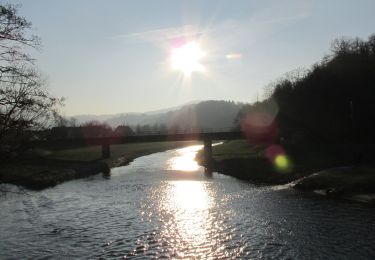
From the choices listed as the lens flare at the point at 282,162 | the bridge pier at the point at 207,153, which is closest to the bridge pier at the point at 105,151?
the bridge pier at the point at 207,153

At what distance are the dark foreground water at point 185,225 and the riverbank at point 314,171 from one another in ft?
12.1

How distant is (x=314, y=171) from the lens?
6131 centimetres

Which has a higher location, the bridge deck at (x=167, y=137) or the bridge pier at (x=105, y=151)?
the bridge deck at (x=167, y=137)

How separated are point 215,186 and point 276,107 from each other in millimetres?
58762

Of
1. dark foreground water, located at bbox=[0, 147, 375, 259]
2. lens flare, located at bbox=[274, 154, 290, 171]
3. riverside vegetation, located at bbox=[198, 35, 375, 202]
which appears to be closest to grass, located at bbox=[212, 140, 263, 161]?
riverside vegetation, located at bbox=[198, 35, 375, 202]

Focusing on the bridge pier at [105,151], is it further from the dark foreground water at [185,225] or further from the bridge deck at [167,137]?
the dark foreground water at [185,225]

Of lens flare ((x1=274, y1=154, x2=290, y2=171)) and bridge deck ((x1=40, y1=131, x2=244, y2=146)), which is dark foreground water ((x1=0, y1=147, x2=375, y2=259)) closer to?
lens flare ((x1=274, y1=154, x2=290, y2=171))

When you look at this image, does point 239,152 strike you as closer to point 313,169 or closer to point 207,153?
point 207,153

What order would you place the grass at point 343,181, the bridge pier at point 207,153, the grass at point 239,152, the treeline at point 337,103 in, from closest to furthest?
the grass at point 343,181
the treeline at point 337,103
the grass at point 239,152
the bridge pier at point 207,153

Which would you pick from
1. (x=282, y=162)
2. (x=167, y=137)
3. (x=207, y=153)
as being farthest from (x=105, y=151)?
(x=282, y=162)

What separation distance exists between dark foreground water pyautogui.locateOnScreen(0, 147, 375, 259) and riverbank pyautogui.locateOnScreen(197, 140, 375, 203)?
368 cm

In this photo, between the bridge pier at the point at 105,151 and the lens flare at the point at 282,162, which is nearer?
the lens flare at the point at 282,162

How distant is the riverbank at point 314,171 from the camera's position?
4584cm

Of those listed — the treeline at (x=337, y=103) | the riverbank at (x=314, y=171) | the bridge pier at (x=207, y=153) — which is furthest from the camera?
the bridge pier at (x=207, y=153)
